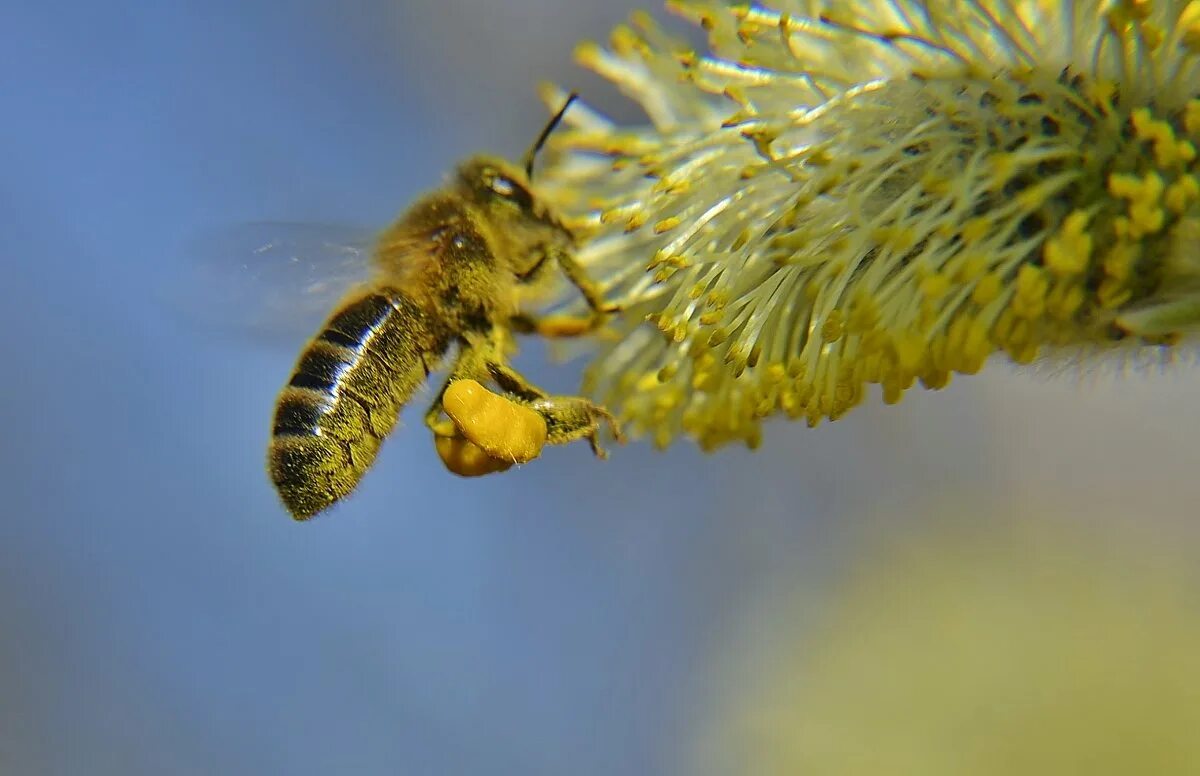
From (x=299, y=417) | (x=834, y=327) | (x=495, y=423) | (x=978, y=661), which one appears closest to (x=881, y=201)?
(x=834, y=327)

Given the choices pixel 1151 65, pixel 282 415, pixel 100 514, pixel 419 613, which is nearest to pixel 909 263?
pixel 1151 65

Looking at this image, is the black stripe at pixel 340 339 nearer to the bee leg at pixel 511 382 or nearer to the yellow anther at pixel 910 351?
the bee leg at pixel 511 382

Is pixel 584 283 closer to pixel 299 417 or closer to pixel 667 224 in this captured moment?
pixel 667 224

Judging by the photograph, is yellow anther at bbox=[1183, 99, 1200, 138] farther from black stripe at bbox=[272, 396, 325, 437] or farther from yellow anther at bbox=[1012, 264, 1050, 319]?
black stripe at bbox=[272, 396, 325, 437]

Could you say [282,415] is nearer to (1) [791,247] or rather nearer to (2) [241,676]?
(1) [791,247]

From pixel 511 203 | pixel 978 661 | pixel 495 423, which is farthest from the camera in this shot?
pixel 978 661

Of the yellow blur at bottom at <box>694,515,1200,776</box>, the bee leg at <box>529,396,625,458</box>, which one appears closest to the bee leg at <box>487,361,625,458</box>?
the bee leg at <box>529,396,625,458</box>
